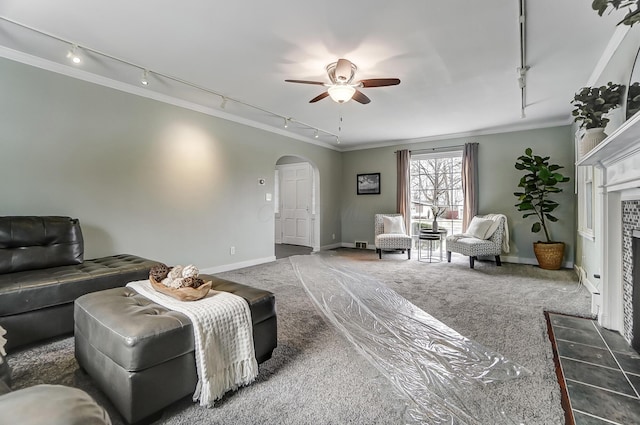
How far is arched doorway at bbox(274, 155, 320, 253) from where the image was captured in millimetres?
7066

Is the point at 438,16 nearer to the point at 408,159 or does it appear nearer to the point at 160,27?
the point at 160,27

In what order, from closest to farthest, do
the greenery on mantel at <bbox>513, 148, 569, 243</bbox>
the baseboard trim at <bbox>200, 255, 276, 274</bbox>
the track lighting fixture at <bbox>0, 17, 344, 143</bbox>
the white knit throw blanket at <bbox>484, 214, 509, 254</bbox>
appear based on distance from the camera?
the track lighting fixture at <bbox>0, 17, 344, 143</bbox> → the baseboard trim at <bbox>200, 255, 276, 274</bbox> → the greenery on mantel at <bbox>513, 148, 569, 243</bbox> → the white knit throw blanket at <bbox>484, 214, 509, 254</bbox>

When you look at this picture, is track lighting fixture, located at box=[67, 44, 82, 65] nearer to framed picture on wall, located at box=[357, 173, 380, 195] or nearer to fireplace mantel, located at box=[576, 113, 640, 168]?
fireplace mantel, located at box=[576, 113, 640, 168]

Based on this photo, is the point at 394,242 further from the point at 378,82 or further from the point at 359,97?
the point at 378,82

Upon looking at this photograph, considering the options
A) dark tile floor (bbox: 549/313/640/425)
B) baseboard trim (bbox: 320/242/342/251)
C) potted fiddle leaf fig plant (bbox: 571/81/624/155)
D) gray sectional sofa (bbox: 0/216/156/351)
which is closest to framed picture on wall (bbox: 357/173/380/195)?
baseboard trim (bbox: 320/242/342/251)

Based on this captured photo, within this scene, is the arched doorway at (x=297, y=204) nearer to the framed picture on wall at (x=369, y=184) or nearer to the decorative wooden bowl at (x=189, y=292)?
the framed picture on wall at (x=369, y=184)

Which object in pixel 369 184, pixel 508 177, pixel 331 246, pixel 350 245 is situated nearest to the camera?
pixel 508 177

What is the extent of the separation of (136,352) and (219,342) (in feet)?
1.35

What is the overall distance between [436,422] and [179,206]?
12.7ft

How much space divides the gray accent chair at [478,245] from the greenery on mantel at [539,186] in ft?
1.64

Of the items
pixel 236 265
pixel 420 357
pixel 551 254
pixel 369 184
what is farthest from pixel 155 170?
pixel 551 254

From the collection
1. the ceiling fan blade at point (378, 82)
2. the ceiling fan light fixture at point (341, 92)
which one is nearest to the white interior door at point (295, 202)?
the ceiling fan light fixture at point (341, 92)

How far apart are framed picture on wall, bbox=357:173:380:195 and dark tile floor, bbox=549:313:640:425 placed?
15.6 feet

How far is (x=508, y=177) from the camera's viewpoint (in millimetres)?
5562
